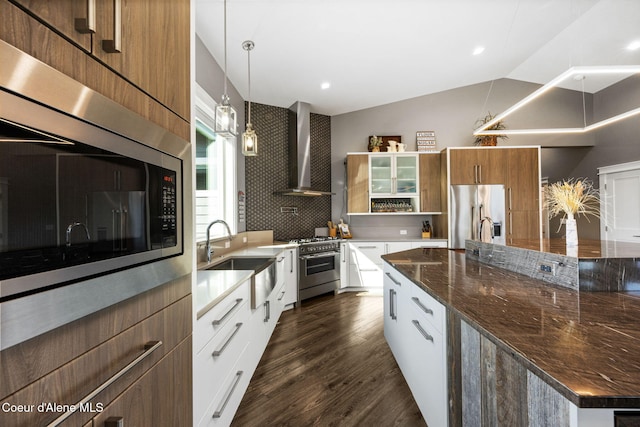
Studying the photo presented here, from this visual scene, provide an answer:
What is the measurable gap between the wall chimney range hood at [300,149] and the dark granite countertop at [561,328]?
9.44 ft

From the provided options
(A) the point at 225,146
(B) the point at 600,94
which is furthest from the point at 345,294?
(B) the point at 600,94

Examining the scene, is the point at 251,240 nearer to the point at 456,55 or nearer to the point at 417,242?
the point at 417,242

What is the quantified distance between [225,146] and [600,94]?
6.35 meters

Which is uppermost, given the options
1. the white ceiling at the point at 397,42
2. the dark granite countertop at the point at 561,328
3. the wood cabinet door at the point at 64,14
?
the white ceiling at the point at 397,42

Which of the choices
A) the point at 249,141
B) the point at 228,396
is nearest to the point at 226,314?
the point at 228,396

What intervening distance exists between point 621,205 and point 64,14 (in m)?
6.62

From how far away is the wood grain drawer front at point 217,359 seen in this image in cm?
114

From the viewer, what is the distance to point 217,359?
134 cm

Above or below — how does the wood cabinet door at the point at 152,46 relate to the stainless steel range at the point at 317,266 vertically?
above

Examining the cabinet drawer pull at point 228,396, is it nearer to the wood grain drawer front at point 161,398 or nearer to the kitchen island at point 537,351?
the wood grain drawer front at point 161,398

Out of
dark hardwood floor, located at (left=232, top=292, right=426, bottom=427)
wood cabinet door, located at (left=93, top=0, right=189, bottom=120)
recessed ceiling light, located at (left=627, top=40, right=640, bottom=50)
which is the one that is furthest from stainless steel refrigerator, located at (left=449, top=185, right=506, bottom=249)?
wood cabinet door, located at (left=93, top=0, right=189, bottom=120)

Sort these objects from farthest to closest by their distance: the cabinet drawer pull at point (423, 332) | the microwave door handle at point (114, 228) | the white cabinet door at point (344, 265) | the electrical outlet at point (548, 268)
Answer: the white cabinet door at point (344, 265), the electrical outlet at point (548, 268), the cabinet drawer pull at point (423, 332), the microwave door handle at point (114, 228)

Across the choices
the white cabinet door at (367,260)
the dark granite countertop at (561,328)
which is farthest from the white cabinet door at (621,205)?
the dark granite countertop at (561,328)

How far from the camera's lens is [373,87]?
14.4 ft
